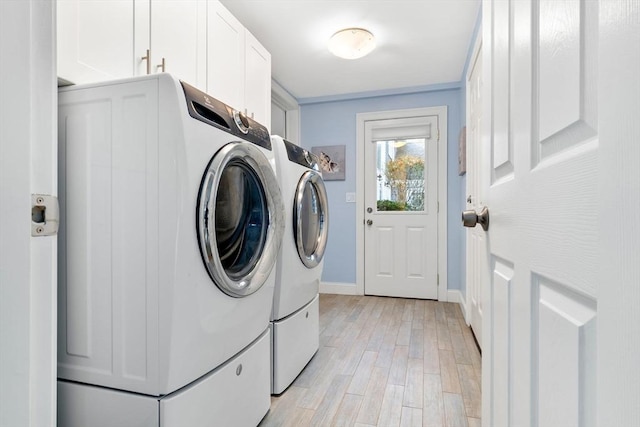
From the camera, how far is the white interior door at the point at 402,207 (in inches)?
139

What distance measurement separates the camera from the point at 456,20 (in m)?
2.30

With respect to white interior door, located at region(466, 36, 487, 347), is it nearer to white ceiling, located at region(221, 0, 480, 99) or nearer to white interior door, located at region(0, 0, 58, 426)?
white ceiling, located at region(221, 0, 480, 99)

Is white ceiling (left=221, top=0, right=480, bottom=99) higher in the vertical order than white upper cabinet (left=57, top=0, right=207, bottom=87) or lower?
higher

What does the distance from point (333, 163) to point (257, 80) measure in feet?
5.29

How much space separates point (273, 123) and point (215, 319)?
10.6 feet

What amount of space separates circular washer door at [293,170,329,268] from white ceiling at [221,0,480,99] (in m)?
1.12

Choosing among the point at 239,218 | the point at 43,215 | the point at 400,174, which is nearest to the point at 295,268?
the point at 239,218

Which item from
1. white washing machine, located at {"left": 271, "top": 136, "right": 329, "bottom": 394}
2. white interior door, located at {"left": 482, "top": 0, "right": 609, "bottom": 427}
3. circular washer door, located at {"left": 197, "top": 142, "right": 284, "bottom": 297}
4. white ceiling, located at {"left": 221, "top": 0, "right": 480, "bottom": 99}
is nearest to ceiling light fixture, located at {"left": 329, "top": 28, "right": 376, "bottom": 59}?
white ceiling, located at {"left": 221, "top": 0, "right": 480, "bottom": 99}

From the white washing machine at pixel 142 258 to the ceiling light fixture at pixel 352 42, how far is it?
64.4 inches

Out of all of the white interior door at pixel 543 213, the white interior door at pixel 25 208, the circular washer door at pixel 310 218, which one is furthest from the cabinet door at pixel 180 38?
the white interior door at pixel 543 213

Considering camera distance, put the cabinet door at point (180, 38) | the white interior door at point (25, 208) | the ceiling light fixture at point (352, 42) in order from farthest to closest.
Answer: the ceiling light fixture at point (352, 42) < the cabinet door at point (180, 38) < the white interior door at point (25, 208)

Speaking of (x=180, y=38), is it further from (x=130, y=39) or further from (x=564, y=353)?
(x=564, y=353)

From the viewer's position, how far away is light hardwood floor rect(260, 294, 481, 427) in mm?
1492

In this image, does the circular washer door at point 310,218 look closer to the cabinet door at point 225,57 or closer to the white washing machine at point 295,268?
the white washing machine at point 295,268
